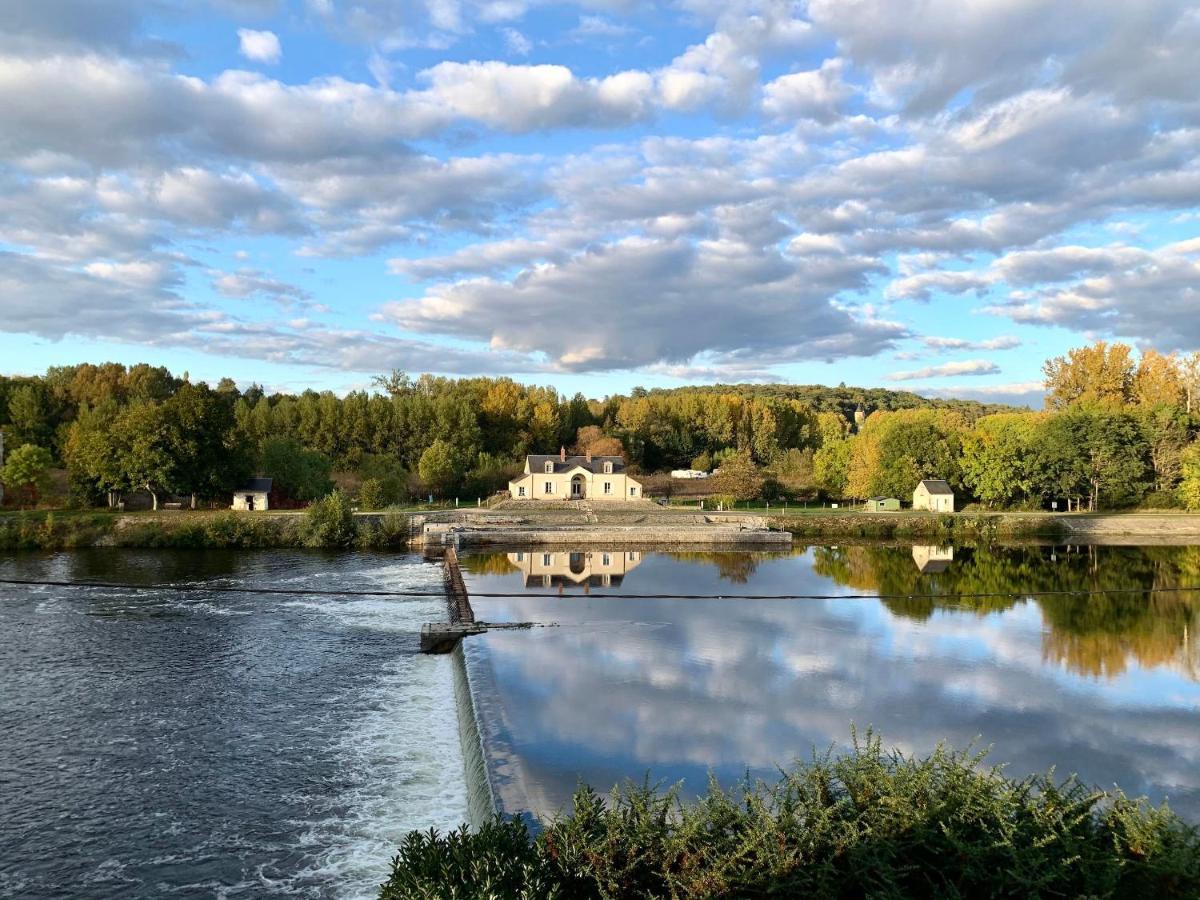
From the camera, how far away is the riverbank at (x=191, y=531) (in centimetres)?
3550

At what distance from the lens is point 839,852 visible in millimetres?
6555

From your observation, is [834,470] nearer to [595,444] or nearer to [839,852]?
[595,444]

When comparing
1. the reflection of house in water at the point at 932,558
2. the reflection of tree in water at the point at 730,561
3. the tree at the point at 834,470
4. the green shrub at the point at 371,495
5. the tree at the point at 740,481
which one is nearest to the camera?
the reflection of tree in water at the point at 730,561

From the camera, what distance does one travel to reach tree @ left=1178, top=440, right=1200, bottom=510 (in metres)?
47.5

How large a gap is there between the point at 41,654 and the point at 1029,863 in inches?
748

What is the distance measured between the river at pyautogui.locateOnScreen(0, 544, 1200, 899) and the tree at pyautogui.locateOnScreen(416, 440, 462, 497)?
2478cm

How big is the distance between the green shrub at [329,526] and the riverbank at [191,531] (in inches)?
1.8

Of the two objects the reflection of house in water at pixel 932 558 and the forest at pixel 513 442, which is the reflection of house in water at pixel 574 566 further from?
the forest at pixel 513 442

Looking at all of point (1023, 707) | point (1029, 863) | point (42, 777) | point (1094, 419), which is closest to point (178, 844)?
point (42, 777)

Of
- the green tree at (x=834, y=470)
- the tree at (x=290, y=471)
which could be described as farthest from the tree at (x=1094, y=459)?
the tree at (x=290, y=471)

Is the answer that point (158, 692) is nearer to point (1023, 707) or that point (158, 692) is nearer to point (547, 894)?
point (547, 894)

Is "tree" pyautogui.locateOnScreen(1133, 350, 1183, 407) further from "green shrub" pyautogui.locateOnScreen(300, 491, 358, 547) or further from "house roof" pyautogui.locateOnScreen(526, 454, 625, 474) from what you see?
"green shrub" pyautogui.locateOnScreen(300, 491, 358, 547)

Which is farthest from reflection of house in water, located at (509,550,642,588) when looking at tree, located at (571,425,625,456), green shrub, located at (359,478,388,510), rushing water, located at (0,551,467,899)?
tree, located at (571,425,625,456)

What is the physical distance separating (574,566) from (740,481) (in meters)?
23.4
